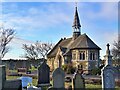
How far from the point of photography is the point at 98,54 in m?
42.8

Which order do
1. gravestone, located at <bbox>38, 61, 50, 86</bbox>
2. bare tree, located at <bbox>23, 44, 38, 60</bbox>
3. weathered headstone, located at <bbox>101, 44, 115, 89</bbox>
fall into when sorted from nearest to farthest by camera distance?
weathered headstone, located at <bbox>101, 44, 115, 89</bbox>, gravestone, located at <bbox>38, 61, 50, 86</bbox>, bare tree, located at <bbox>23, 44, 38, 60</bbox>

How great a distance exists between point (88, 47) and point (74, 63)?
177 inches

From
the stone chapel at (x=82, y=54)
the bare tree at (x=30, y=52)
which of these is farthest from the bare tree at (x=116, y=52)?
the bare tree at (x=30, y=52)

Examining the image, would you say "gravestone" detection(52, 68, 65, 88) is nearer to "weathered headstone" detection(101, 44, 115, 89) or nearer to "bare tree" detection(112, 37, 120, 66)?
"weathered headstone" detection(101, 44, 115, 89)

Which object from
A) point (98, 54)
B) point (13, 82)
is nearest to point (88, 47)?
point (98, 54)

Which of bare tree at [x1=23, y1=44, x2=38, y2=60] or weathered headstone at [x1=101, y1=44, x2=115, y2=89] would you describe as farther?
bare tree at [x1=23, y1=44, x2=38, y2=60]

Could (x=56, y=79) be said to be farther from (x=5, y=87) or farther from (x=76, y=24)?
(x=76, y=24)

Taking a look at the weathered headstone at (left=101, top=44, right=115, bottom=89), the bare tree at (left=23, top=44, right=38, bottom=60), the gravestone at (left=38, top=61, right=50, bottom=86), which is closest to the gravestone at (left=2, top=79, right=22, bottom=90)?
the gravestone at (left=38, top=61, right=50, bottom=86)

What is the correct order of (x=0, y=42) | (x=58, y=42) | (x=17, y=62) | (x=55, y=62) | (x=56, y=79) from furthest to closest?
(x=17, y=62)
(x=58, y=42)
(x=55, y=62)
(x=0, y=42)
(x=56, y=79)

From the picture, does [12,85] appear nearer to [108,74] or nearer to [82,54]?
[108,74]

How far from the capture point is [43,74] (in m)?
16.2

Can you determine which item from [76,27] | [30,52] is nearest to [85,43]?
[76,27]

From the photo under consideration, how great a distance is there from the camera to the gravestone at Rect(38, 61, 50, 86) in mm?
16078

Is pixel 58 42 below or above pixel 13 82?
above
